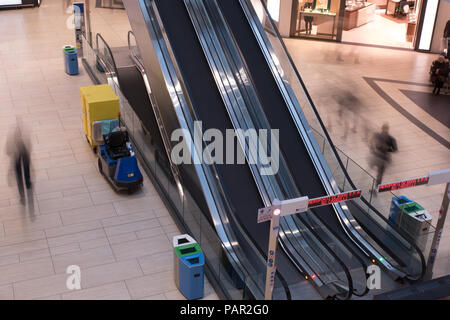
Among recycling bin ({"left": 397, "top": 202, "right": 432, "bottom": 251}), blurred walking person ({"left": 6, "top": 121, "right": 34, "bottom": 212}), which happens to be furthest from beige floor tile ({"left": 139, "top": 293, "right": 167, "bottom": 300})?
recycling bin ({"left": 397, "top": 202, "right": 432, "bottom": 251})

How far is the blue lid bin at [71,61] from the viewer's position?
16781mm

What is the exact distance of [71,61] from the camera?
16828 millimetres

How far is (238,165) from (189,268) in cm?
265

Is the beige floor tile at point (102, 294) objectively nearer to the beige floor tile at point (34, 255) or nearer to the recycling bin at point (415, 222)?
the beige floor tile at point (34, 255)

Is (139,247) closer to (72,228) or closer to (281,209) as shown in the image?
(72,228)

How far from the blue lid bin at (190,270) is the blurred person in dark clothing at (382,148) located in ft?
18.5

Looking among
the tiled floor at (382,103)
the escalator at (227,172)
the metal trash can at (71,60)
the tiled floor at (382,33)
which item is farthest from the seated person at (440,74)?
the metal trash can at (71,60)

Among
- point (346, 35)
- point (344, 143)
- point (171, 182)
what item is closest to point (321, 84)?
point (344, 143)

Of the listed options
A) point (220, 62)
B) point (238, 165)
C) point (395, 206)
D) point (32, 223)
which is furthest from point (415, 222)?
point (32, 223)

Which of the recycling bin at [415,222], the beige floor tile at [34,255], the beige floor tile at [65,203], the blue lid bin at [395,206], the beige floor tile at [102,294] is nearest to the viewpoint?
the beige floor tile at [102,294]

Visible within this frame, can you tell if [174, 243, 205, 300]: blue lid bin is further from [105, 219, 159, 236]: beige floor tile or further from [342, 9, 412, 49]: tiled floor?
[342, 9, 412, 49]: tiled floor

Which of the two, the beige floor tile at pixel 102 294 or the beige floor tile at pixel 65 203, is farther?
the beige floor tile at pixel 65 203

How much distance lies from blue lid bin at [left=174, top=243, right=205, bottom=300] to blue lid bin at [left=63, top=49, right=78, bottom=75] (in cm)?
974
